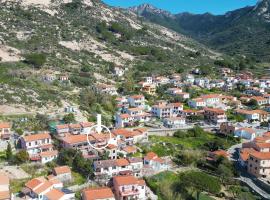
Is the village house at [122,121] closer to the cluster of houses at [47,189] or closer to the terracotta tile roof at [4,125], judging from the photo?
the terracotta tile roof at [4,125]

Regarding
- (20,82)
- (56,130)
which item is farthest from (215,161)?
(20,82)

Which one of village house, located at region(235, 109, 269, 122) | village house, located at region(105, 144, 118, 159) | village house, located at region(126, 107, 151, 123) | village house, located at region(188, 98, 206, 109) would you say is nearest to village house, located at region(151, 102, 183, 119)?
village house, located at region(126, 107, 151, 123)

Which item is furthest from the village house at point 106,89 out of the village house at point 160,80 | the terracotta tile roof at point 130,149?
the terracotta tile roof at point 130,149

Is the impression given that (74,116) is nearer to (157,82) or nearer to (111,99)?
(111,99)

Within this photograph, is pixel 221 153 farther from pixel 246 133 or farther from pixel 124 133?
pixel 124 133

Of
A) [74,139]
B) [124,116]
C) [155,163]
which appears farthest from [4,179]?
[124,116]
